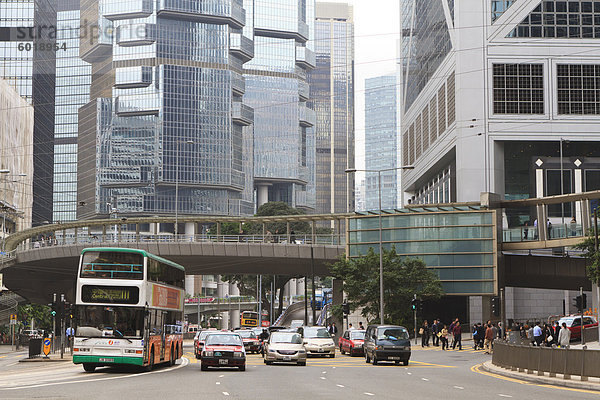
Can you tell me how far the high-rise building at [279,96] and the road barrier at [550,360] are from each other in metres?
162

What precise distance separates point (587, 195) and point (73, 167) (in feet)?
493

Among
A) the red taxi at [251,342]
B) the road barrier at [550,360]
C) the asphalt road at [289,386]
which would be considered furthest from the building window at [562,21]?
the asphalt road at [289,386]

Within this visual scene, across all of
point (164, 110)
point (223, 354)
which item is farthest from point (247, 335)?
point (164, 110)

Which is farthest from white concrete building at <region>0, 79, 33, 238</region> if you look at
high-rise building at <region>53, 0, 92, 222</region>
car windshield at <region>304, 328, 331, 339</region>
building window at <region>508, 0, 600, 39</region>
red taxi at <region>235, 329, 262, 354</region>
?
car windshield at <region>304, 328, 331, 339</region>

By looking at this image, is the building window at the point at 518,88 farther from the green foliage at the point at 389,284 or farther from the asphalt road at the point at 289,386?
the asphalt road at the point at 289,386

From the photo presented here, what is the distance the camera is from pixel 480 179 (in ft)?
281

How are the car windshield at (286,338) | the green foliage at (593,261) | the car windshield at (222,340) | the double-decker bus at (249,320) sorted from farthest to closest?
1. the double-decker bus at (249,320)
2. the green foliage at (593,261)
3. the car windshield at (286,338)
4. the car windshield at (222,340)

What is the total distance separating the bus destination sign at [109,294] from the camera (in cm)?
2769

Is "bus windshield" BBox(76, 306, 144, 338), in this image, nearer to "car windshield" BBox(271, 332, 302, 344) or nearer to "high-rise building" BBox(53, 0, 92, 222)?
"car windshield" BBox(271, 332, 302, 344)

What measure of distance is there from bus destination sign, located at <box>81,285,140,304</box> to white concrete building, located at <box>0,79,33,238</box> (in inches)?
3065

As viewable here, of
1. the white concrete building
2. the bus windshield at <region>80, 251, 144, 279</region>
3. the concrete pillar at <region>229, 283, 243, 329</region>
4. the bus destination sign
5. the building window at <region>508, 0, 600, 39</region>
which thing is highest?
the building window at <region>508, 0, 600, 39</region>

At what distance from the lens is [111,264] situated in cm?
2770

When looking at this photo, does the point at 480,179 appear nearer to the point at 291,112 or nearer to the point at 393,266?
the point at 393,266

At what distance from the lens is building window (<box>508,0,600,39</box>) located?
282ft
